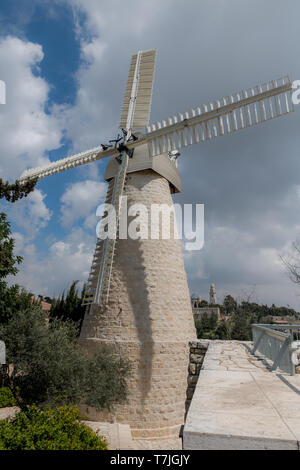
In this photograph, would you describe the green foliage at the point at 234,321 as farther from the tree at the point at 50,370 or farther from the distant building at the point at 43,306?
the distant building at the point at 43,306

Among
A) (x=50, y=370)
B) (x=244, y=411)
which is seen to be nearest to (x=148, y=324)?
(x=50, y=370)

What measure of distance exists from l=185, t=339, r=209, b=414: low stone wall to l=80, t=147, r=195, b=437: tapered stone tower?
140 millimetres

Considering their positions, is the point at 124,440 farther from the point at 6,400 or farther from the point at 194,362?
the point at 6,400

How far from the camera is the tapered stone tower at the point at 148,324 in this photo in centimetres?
767

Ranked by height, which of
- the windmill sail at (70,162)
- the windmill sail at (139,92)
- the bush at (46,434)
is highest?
the windmill sail at (139,92)

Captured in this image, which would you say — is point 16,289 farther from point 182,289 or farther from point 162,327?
point 182,289

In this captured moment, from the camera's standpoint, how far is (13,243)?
25.3ft

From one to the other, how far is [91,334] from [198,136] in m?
6.32

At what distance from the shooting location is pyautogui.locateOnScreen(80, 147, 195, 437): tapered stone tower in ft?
25.2

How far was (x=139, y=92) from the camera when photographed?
10.9 metres

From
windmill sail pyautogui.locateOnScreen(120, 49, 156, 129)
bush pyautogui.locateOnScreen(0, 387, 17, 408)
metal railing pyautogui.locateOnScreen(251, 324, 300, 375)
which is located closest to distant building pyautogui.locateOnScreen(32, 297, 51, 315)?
bush pyautogui.locateOnScreen(0, 387, 17, 408)

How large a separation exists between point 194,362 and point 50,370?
3794 mm

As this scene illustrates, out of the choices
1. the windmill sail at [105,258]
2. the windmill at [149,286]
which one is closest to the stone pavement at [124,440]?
the windmill at [149,286]

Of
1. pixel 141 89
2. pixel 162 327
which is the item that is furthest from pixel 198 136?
pixel 162 327
